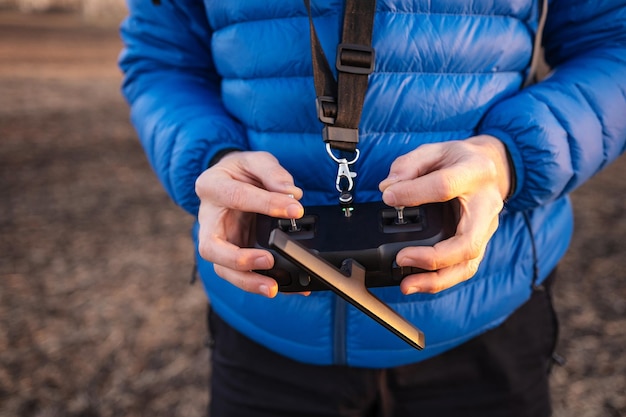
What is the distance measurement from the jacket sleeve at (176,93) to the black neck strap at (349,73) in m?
0.36

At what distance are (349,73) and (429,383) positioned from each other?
846mm

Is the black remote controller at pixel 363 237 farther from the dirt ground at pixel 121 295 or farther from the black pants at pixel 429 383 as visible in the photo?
the dirt ground at pixel 121 295

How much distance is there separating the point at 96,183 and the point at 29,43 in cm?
1242

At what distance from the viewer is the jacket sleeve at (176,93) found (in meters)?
1.27

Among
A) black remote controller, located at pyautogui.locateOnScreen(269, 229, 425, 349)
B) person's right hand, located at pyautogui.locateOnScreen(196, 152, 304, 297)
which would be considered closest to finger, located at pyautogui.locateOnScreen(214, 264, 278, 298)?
person's right hand, located at pyautogui.locateOnScreen(196, 152, 304, 297)

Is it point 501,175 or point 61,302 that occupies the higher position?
point 501,175

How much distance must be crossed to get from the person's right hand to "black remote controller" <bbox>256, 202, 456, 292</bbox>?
38 millimetres

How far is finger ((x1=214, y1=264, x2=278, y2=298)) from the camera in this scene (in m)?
0.92

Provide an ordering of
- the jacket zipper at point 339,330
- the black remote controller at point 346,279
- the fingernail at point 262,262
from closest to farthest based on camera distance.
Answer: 1. the black remote controller at point 346,279
2. the fingernail at point 262,262
3. the jacket zipper at point 339,330

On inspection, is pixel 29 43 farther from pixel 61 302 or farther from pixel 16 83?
pixel 61 302

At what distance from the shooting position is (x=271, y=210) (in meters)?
0.89

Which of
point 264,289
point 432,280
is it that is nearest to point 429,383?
point 432,280

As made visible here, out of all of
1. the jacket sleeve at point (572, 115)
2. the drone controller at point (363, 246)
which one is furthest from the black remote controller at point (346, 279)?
the jacket sleeve at point (572, 115)

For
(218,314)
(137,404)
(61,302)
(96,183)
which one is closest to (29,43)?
(96,183)
